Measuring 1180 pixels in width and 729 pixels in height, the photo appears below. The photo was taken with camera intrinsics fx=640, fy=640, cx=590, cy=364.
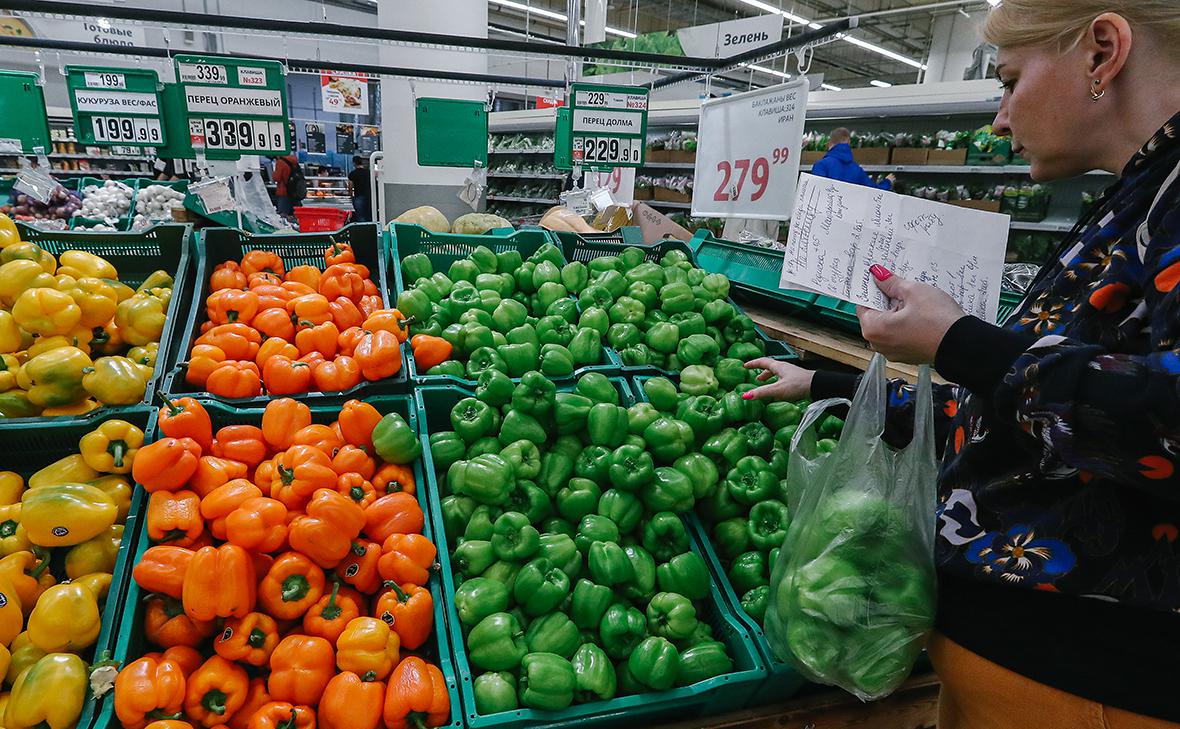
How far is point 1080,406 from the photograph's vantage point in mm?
819

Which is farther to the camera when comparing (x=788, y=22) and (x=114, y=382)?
(x=788, y=22)

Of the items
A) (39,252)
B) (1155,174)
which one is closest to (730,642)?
(1155,174)

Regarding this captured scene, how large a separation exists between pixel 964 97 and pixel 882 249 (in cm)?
646

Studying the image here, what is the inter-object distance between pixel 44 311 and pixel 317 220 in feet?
18.9

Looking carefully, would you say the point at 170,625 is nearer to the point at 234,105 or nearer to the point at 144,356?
the point at 144,356

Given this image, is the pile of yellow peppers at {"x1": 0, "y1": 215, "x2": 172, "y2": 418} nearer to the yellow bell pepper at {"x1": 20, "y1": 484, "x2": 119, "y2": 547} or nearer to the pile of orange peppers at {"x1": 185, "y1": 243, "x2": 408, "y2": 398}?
the pile of orange peppers at {"x1": 185, "y1": 243, "x2": 408, "y2": 398}

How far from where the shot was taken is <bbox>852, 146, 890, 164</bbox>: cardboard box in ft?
24.4

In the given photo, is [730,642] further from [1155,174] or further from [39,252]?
[39,252]

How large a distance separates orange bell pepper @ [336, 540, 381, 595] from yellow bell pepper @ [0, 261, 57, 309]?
4.72 feet

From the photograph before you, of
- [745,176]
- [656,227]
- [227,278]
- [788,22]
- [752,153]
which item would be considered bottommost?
[227,278]

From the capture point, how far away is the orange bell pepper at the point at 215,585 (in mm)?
1467

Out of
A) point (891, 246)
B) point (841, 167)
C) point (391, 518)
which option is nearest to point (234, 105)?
point (391, 518)

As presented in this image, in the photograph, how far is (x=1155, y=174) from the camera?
0.92m

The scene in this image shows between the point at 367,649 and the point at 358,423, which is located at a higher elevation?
the point at 358,423
